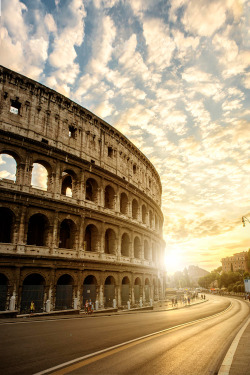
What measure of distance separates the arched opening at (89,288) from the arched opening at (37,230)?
5.73 meters

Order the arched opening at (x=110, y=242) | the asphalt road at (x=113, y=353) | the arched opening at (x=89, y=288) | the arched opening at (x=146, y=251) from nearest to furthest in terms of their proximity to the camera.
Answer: the asphalt road at (x=113, y=353)
the arched opening at (x=89, y=288)
the arched opening at (x=110, y=242)
the arched opening at (x=146, y=251)

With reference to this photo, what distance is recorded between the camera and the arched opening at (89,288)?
24.2 metres

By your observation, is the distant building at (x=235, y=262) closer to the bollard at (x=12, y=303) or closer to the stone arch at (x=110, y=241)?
the stone arch at (x=110, y=241)

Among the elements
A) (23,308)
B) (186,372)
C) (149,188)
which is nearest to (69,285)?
(23,308)

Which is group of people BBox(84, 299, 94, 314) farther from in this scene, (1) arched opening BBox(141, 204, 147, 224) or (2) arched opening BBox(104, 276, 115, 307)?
(1) arched opening BBox(141, 204, 147, 224)

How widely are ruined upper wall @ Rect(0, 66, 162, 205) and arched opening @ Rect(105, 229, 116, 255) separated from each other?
6.88 meters

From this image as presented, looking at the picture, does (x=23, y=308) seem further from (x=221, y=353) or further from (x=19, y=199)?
(x=221, y=353)

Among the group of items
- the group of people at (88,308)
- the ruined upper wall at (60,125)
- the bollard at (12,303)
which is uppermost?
the ruined upper wall at (60,125)

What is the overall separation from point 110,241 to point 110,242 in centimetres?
11

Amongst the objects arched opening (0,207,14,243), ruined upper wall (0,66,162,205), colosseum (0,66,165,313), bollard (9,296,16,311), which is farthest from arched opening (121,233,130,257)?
bollard (9,296,16,311)

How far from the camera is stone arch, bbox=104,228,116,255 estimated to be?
94.7 ft

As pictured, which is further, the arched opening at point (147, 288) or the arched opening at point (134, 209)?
the arched opening at point (134, 209)

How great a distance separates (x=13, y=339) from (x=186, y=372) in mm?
6419

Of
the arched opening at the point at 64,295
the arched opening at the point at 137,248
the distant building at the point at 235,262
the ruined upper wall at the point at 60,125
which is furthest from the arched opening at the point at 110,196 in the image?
→ the distant building at the point at 235,262
